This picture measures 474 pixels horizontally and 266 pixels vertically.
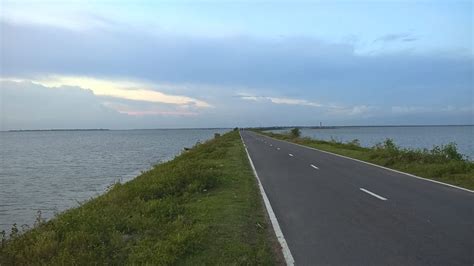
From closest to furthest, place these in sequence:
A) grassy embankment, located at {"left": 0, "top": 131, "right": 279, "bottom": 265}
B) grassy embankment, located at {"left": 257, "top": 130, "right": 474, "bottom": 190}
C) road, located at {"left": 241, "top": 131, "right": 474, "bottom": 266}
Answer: grassy embankment, located at {"left": 0, "top": 131, "right": 279, "bottom": 265} < road, located at {"left": 241, "top": 131, "right": 474, "bottom": 266} < grassy embankment, located at {"left": 257, "top": 130, "right": 474, "bottom": 190}

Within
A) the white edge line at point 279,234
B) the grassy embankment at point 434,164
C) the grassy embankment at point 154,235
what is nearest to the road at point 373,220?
the white edge line at point 279,234

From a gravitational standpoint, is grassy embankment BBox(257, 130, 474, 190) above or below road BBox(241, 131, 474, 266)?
above

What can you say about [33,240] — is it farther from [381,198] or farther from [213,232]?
[381,198]

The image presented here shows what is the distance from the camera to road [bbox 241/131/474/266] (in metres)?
7.39

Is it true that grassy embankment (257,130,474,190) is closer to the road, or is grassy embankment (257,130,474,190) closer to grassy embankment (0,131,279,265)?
the road

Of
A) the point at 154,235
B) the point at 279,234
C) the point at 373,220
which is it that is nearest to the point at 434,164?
the point at 373,220

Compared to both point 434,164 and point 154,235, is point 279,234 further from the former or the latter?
point 434,164

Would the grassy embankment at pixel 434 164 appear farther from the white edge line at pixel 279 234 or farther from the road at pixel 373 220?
the white edge line at pixel 279 234

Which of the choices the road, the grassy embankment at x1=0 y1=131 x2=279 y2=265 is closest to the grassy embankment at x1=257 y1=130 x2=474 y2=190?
the road

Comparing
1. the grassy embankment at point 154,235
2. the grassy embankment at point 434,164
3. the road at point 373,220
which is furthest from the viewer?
the grassy embankment at point 434,164

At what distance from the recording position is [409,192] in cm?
1439

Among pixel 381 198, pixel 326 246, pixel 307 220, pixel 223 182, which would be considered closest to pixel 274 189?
pixel 223 182

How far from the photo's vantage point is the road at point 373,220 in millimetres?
7395

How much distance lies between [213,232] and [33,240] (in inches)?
121
